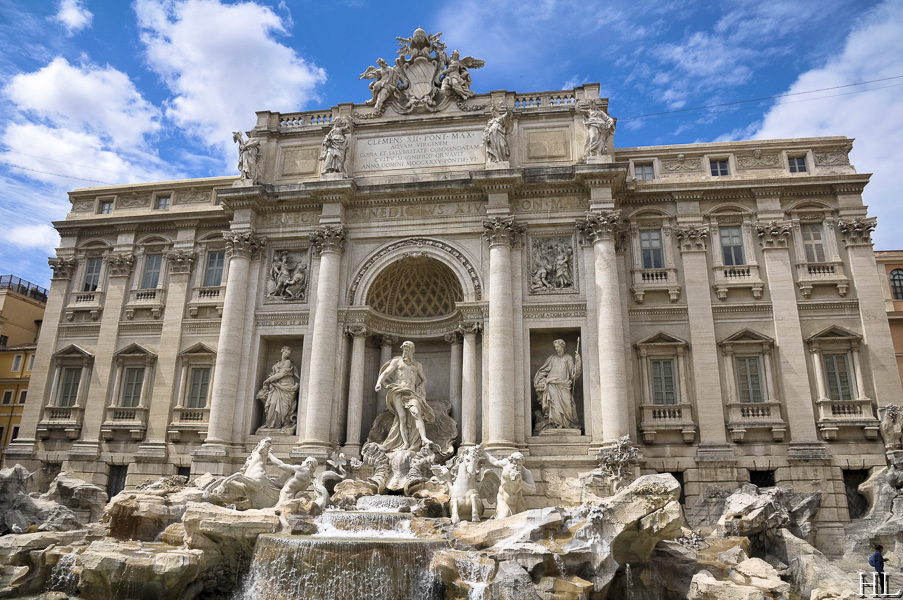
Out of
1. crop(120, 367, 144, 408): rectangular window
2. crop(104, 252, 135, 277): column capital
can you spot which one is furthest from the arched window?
crop(104, 252, 135, 277): column capital

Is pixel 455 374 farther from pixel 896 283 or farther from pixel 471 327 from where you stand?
pixel 896 283

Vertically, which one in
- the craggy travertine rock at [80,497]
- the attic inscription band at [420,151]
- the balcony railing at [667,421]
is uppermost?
the attic inscription band at [420,151]

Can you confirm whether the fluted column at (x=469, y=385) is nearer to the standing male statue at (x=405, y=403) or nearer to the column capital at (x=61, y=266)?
the standing male statue at (x=405, y=403)

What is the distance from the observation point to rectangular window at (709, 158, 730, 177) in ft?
82.8

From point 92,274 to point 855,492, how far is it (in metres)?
30.2

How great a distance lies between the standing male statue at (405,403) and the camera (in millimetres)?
22203

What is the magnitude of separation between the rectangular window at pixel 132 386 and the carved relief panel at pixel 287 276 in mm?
6237

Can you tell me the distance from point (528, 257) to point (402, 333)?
5.76 metres

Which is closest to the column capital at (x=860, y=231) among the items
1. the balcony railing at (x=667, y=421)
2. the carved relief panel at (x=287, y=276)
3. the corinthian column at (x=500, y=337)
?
the balcony railing at (x=667, y=421)

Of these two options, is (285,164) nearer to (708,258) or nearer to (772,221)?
(708,258)

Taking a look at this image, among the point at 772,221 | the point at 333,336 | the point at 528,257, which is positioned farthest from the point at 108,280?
the point at 772,221

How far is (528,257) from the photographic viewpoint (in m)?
24.1

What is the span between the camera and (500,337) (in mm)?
22516

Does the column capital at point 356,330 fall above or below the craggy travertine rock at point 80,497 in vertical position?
above
